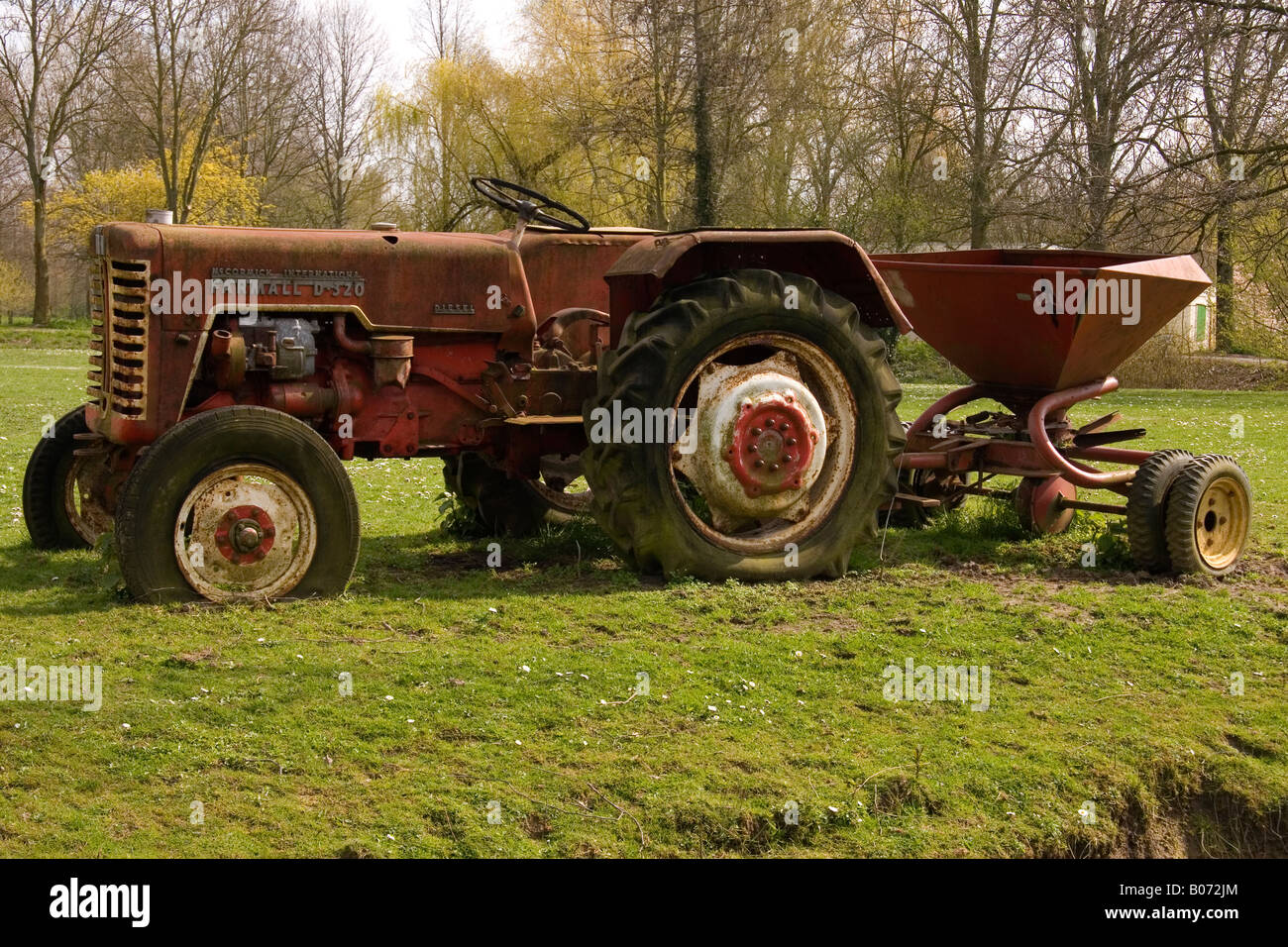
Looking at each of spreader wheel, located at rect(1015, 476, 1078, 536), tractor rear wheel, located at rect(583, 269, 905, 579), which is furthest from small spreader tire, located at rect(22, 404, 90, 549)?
spreader wheel, located at rect(1015, 476, 1078, 536)

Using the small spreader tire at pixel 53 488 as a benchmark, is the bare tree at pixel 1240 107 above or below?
above

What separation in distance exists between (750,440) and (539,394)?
1358 millimetres

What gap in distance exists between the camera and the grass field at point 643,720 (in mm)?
4570

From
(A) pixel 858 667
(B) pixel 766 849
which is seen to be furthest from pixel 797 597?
(B) pixel 766 849

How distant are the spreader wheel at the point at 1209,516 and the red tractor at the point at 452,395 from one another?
1.71m

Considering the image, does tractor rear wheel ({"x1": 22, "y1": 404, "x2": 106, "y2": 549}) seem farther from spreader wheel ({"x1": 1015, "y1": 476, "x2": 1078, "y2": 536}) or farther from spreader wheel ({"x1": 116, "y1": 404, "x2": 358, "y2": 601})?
spreader wheel ({"x1": 1015, "y1": 476, "x2": 1078, "y2": 536})

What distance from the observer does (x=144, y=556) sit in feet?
21.9

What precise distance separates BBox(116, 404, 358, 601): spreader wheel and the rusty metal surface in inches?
167

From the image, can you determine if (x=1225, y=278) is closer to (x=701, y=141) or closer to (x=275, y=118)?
(x=701, y=141)

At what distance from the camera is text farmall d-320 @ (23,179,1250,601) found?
6.99 metres

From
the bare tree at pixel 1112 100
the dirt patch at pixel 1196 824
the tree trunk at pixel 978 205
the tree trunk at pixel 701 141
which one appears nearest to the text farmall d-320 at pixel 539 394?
the dirt patch at pixel 1196 824

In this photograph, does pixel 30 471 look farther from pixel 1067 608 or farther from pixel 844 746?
pixel 1067 608

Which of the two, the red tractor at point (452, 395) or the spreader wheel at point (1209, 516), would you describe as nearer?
the red tractor at point (452, 395)

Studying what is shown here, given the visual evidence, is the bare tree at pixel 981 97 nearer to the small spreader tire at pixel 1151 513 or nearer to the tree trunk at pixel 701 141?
the tree trunk at pixel 701 141
